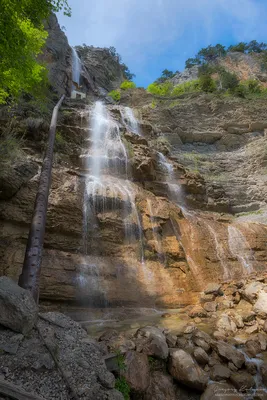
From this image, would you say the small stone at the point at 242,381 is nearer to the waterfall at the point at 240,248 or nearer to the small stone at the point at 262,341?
the small stone at the point at 262,341

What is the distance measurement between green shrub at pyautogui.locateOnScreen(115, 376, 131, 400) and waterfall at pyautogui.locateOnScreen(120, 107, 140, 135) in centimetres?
1996

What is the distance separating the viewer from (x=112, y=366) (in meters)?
4.32

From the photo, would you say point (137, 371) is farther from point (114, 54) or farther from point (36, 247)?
point (114, 54)

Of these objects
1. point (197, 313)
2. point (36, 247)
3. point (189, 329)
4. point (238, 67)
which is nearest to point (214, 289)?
point (197, 313)

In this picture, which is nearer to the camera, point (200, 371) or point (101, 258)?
point (200, 371)

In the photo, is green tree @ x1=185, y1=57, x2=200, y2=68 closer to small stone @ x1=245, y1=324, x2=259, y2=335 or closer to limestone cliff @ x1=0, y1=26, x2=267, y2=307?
limestone cliff @ x1=0, y1=26, x2=267, y2=307

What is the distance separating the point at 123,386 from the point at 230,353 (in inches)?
97.6

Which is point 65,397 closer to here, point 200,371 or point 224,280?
point 200,371

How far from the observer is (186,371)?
4.72m

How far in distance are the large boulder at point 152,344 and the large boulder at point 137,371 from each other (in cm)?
29

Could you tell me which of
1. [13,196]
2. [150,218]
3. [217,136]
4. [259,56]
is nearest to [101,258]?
[150,218]

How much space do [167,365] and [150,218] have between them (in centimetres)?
733

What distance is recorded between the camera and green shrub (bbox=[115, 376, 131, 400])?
4041mm

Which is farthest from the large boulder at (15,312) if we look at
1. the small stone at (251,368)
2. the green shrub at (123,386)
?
the small stone at (251,368)
